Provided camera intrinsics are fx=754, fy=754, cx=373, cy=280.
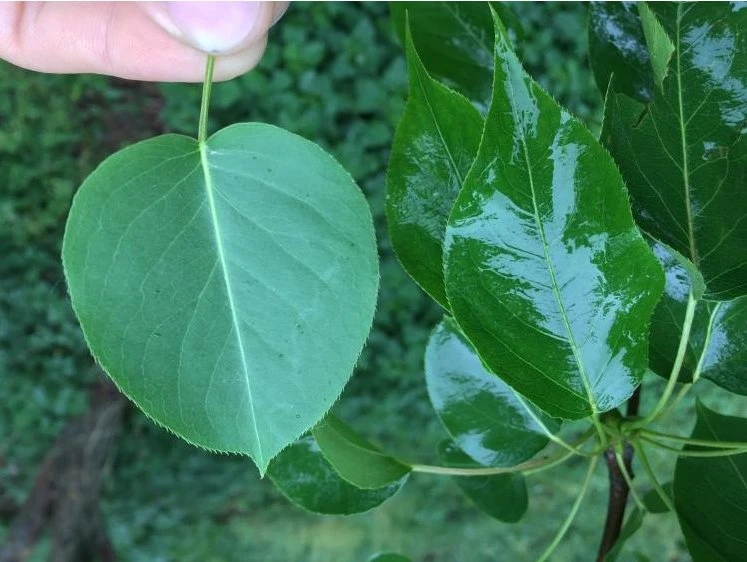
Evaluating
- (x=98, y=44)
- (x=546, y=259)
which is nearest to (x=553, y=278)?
(x=546, y=259)

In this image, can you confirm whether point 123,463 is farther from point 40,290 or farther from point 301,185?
point 301,185

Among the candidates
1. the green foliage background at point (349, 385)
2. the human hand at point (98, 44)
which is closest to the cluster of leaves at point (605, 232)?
the human hand at point (98, 44)

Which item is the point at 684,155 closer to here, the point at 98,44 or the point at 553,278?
the point at 553,278

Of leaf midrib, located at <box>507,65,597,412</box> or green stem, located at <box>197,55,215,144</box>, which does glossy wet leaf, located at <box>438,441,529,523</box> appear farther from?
green stem, located at <box>197,55,215,144</box>

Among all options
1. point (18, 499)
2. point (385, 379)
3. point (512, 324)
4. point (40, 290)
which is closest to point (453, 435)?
point (512, 324)

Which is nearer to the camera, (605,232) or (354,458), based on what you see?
(605,232)

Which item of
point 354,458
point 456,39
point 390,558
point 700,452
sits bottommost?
point 390,558
